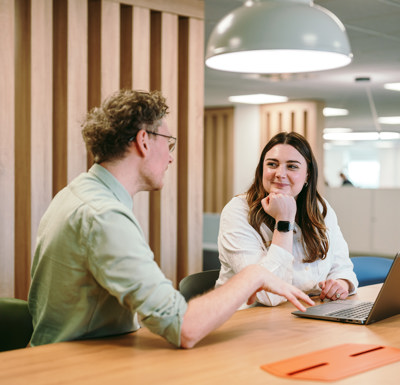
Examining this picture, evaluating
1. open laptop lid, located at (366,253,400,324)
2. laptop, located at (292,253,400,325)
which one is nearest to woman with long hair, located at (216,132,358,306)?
laptop, located at (292,253,400,325)

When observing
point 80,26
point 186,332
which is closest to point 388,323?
point 186,332

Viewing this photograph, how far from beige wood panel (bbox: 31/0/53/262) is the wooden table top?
75.1 inches

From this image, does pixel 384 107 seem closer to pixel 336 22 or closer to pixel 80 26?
pixel 80 26

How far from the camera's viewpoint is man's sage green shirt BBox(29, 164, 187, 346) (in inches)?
64.3

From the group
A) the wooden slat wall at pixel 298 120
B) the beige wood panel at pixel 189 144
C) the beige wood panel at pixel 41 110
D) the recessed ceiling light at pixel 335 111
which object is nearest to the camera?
the beige wood panel at pixel 41 110

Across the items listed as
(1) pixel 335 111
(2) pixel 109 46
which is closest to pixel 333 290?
(2) pixel 109 46

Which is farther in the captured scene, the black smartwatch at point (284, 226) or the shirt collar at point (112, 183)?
the black smartwatch at point (284, 226)

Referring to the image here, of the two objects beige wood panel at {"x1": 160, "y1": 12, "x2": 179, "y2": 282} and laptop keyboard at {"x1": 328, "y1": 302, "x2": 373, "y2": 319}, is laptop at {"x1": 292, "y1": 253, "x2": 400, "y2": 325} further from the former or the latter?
beige wood panel at {"x1": 160, "y1": 12, "x2": 179, "y2": 282}

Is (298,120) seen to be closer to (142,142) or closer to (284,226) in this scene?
(284,226)

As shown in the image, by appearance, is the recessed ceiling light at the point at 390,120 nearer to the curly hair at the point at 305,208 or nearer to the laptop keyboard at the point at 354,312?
the curly hair at the point at 305,208

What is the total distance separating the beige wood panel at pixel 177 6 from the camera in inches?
158

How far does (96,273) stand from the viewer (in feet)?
5.48

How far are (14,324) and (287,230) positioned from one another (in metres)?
1.10

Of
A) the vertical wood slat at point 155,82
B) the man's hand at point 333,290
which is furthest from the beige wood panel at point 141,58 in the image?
the man's hand at point 333,290
